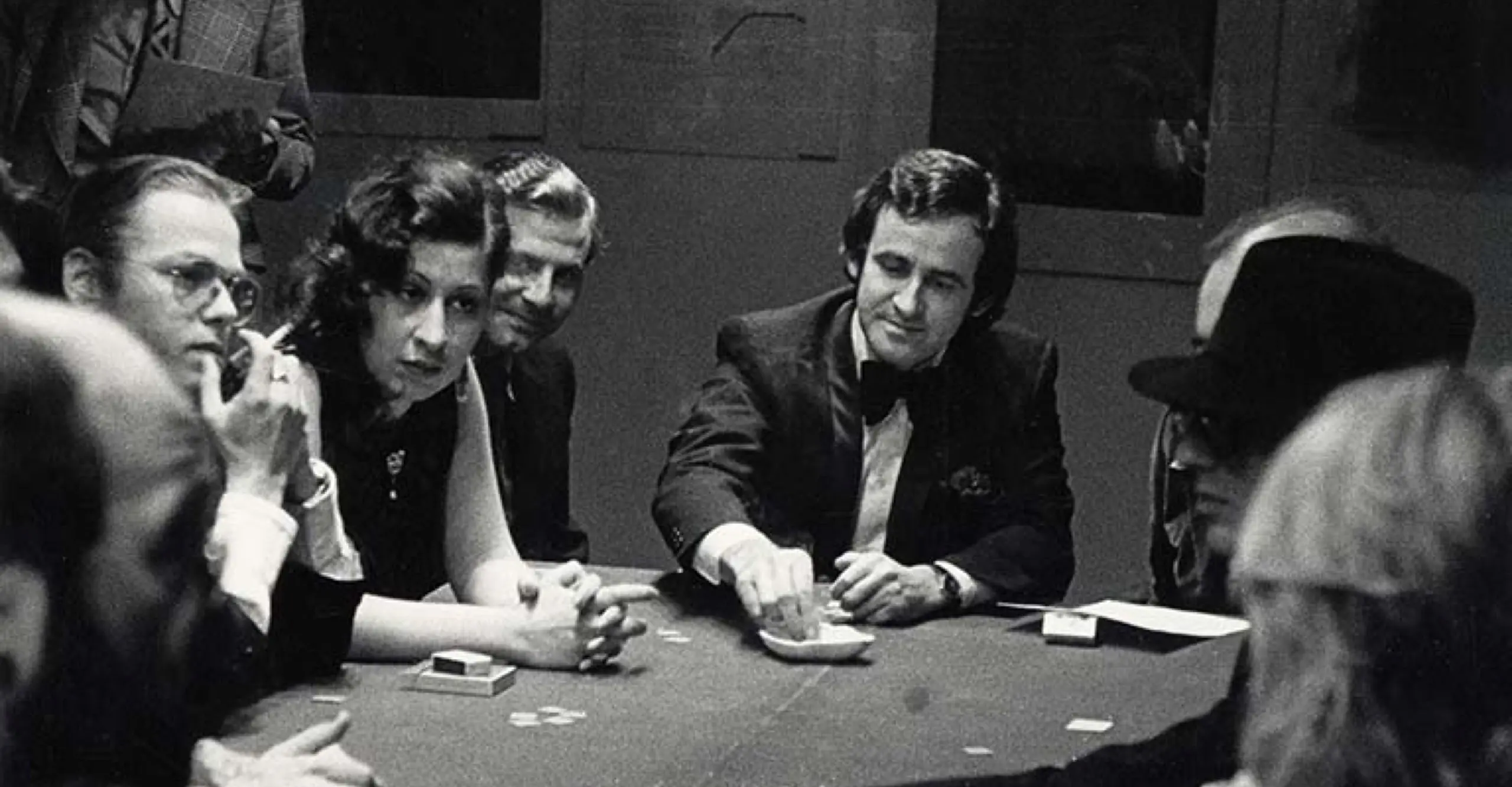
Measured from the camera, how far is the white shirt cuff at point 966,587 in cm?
279

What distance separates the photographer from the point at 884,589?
109 inches

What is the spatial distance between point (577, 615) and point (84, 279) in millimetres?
616

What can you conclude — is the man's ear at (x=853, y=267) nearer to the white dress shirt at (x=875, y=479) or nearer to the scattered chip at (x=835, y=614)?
the white dress shirt at (x=875, y=479)

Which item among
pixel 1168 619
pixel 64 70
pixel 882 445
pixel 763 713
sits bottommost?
pixel 763 713

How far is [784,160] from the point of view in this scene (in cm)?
248

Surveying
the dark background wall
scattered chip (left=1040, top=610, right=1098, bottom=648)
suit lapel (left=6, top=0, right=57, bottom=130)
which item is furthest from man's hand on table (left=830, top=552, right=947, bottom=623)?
suit lapel (left=6, top=0, right=57, bottom=130)

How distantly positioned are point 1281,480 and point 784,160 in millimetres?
564

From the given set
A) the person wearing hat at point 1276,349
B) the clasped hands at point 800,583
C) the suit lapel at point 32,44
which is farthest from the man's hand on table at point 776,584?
the suit lapel at point 32,44

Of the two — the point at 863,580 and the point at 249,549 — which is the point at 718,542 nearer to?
the point at 863,580

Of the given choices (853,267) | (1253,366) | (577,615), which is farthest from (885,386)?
(1253,366)

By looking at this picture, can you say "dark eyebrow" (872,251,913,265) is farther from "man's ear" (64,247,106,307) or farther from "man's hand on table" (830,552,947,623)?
"man's ear" (64,247,106,307)

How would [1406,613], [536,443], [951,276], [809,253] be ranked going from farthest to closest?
Result: [536,443], [951,276], [809,253], [1406,613]

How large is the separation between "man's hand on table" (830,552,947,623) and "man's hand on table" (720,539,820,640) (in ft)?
0.12

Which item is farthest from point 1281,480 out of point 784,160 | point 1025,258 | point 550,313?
point 550,313
